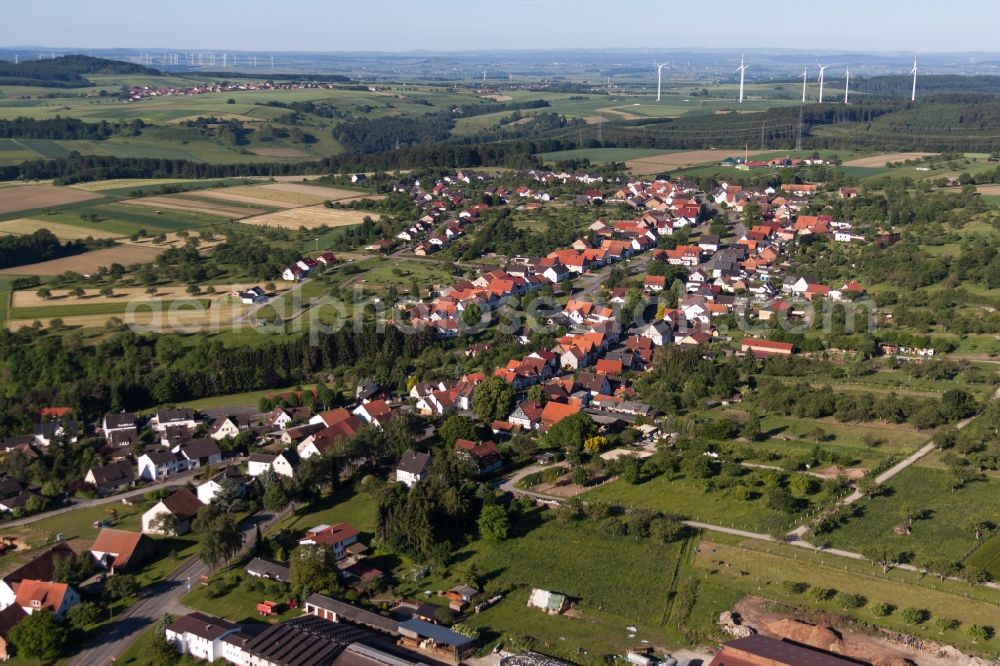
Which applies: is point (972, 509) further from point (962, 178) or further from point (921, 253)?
point (962, 178)

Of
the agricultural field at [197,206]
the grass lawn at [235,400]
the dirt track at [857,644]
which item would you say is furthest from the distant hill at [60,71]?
the dirt track at [857,644]

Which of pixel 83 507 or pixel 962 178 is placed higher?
pixel 962 178

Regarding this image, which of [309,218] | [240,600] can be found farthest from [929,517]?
[309,218]

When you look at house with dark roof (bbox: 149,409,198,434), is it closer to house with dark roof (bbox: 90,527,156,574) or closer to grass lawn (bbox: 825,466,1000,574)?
house with dark roof (bbox: 90,527,156,574)

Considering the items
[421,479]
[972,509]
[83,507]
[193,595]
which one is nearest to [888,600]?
[972,509]

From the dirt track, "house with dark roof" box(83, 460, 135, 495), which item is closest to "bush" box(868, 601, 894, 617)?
the dirt track

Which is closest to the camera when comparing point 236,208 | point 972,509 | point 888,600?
point 888,600

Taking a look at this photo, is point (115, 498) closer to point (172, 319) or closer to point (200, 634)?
point (200, 634)
